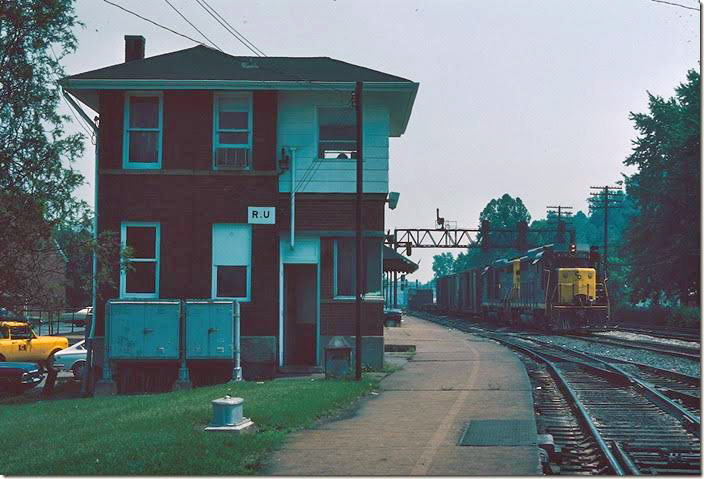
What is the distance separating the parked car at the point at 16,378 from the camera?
22.4m

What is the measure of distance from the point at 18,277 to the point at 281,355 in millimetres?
8088

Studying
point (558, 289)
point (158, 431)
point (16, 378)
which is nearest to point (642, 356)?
point (558, 289)

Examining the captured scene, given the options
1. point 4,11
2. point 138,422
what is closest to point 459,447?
point 138,422

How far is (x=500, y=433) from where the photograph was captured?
11.9 metres

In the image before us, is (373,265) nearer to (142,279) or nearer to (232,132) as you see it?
(232,132)

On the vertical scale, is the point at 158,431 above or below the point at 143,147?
below

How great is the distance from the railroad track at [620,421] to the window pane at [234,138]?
8907 mm

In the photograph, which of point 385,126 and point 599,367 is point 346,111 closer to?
point 385,126

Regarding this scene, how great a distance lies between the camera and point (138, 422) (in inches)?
533

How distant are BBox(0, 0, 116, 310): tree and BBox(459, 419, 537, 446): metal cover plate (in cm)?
799

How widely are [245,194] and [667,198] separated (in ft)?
114

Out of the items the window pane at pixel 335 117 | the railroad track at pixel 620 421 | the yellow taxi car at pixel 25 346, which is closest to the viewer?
the railroad track at pixel 620 421

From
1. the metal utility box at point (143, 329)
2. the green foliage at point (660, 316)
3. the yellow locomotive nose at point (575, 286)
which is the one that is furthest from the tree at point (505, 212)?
the metal utility box at point (143, 329)

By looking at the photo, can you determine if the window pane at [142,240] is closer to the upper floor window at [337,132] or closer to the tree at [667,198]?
the upper floor window at [337,132]
